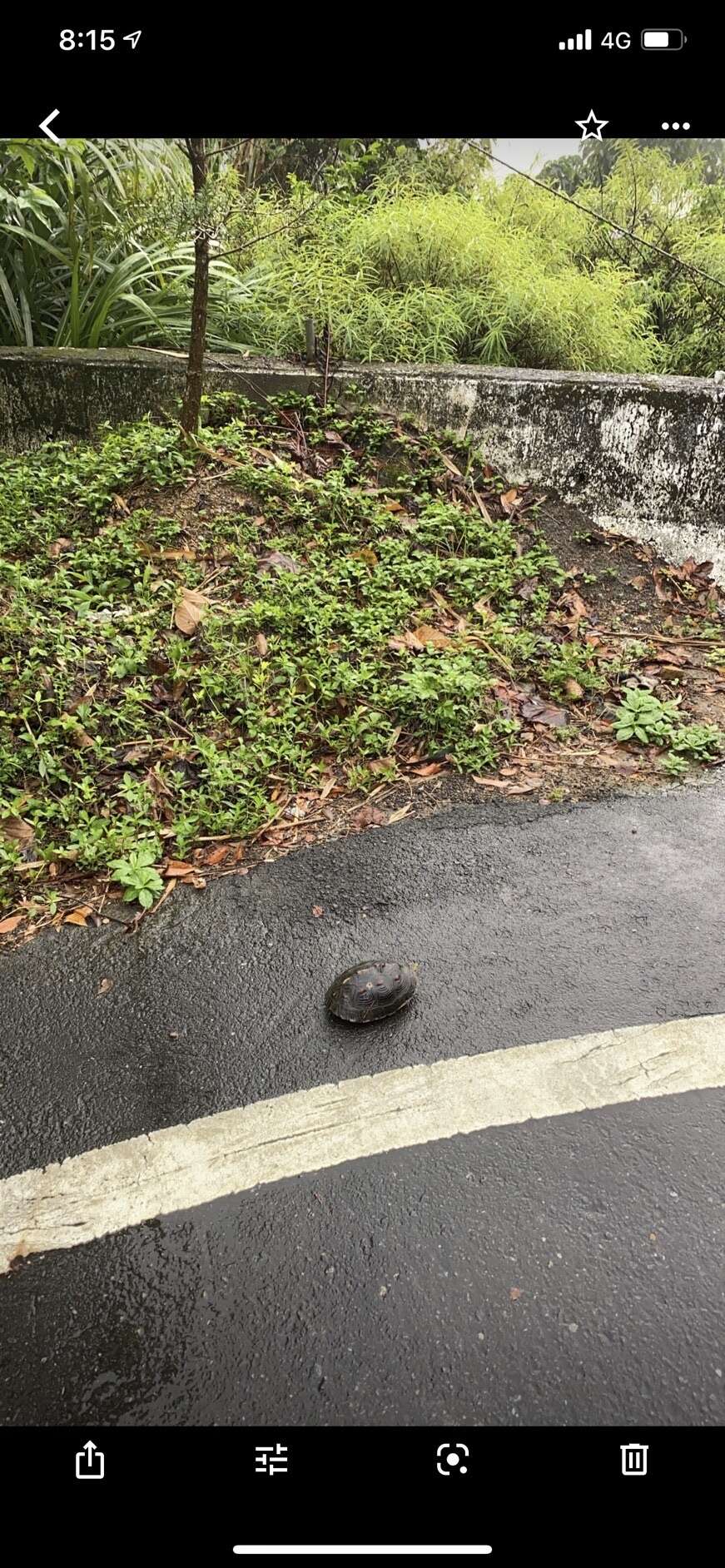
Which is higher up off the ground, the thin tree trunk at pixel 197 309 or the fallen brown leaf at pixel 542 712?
the thin tree trunk at pixel 197 309

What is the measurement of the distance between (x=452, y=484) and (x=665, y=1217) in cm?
403

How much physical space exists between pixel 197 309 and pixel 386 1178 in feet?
13.6

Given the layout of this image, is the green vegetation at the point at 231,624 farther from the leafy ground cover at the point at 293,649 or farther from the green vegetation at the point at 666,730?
the green vegetation at the point at 666,730

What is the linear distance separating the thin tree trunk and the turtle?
136 inches

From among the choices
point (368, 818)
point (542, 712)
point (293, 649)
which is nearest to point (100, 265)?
point (293, 649)

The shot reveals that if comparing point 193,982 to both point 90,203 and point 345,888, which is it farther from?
point 90,203

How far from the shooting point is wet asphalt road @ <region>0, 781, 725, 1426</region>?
168 centimetres

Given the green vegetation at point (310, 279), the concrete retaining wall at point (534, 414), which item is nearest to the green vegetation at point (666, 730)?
the concrete retaining wall at point (534, 414)

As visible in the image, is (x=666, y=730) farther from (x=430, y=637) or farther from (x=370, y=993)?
(x=370, y=993)

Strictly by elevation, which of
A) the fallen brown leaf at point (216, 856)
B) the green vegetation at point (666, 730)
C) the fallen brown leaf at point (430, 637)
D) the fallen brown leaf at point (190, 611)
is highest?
the fallen brown leaf at point (190, 611)

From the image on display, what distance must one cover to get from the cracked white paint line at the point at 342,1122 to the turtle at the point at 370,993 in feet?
0.61

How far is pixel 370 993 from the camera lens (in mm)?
2463

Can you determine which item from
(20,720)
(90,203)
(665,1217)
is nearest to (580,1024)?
(665,1217)

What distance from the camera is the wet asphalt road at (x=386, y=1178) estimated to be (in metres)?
1.68
